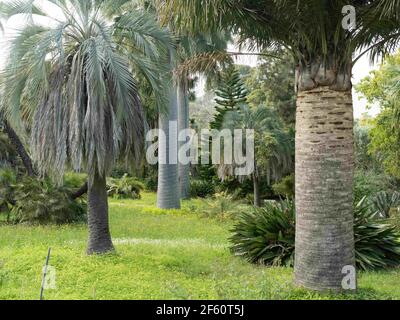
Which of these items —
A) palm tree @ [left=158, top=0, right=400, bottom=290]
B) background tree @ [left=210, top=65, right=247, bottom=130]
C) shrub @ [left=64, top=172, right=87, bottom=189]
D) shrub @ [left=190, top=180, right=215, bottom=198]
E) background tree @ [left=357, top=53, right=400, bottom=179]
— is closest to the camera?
palm tree @ [left=158, top=0, right=400, bottom=290]

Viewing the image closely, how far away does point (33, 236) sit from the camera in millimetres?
12016

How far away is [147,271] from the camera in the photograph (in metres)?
7.98

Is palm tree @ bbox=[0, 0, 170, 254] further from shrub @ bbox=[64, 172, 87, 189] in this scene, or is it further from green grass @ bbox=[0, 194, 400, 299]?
shrub @ bbox=[64, 172, 87, 189]

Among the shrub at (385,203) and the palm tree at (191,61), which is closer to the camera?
the palm tree at (191,61)

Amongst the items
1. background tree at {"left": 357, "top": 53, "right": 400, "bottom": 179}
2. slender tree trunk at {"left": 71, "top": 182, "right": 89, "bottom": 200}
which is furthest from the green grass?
background tree at {"left": 357, "top": 53, "right": 400, "bottom": 179}

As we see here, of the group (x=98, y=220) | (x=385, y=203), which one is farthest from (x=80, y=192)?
(x=385, y=203)

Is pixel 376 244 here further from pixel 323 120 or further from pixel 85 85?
pixel 85 85

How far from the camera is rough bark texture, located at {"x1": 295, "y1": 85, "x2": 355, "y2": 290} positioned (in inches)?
251

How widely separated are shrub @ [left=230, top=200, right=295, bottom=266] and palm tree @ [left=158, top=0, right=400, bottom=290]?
2.43 m

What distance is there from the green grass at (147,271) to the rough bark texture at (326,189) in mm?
412

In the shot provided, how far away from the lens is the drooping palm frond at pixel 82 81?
332 inches

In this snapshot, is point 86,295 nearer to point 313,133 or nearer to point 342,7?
point 313,133

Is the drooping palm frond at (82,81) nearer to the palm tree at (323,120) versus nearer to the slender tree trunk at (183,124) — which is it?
the palm tree at (323,120)

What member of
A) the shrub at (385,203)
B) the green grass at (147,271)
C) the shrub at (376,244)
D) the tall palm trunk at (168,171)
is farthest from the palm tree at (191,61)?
the shrub at (385,203)
